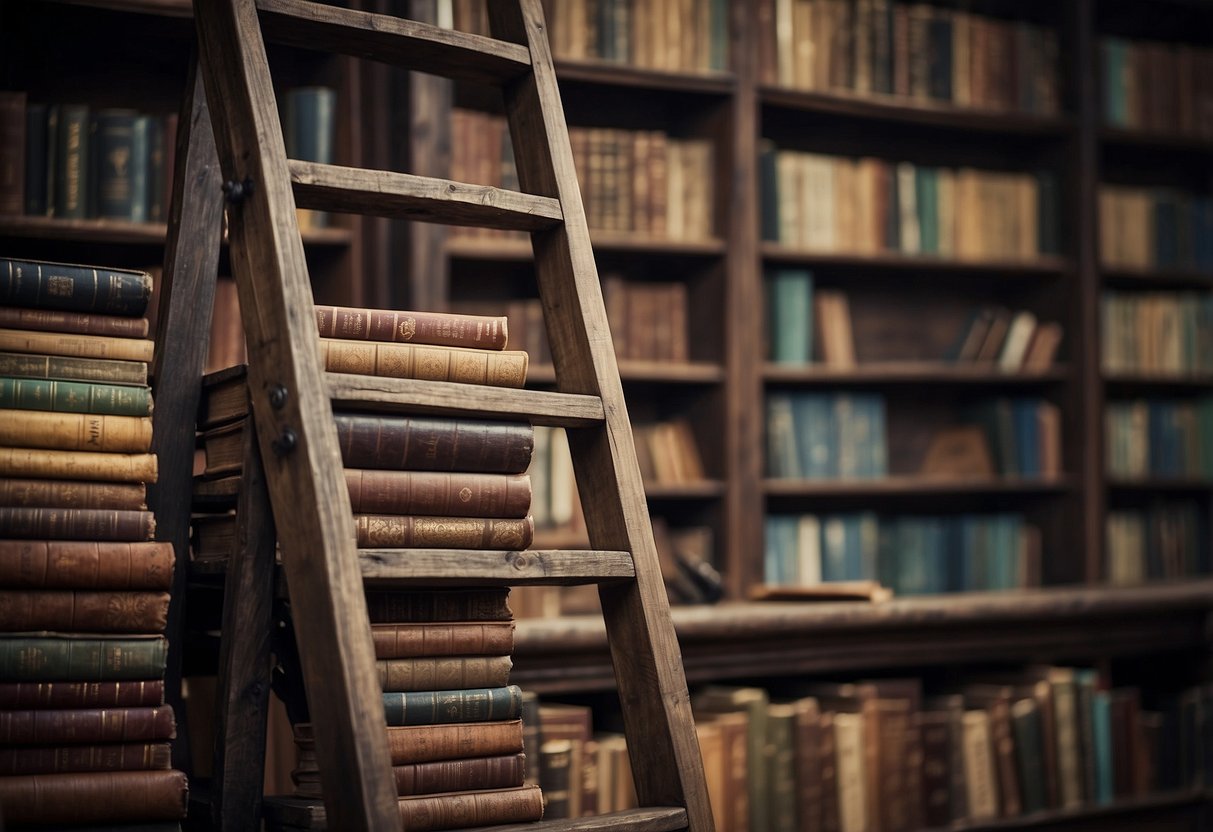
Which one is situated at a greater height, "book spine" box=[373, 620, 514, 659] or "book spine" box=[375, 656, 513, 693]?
"book spine" box=[373, 620, 514, 659]

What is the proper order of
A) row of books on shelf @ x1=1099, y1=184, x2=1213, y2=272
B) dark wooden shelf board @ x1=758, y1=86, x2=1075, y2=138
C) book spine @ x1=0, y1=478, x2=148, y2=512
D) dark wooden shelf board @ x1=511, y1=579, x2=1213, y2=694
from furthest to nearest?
row of books on shelf @ x1=1099, y1=184, x2=1213, y2=272 → dark wooden shelf board @ x1=758, y1=86, x2=1075, y2=138 → dark wooden shelf board @ x1=511, y1=579, x2=1213, y2=694 → book spine @ x1=0, y1=478, x2=148, y2=512

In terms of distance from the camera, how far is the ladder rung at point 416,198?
143cm

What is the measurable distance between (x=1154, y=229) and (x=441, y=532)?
331 cm

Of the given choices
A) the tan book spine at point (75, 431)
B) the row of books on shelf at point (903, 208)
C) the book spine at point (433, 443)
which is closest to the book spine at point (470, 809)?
the book spine at point (433, 443)

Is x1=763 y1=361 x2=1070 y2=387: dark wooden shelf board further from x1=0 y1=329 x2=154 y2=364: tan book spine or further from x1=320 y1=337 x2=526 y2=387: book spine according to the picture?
x1=0 y1=329 x2=154 y2=364: tan book spine

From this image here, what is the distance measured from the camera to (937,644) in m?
2.88

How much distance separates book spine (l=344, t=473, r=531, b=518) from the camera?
1434mm

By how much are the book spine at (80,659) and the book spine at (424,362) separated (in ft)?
1.01

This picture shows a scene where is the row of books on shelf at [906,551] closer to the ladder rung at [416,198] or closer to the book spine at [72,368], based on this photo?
the ladder rung at [416,198]

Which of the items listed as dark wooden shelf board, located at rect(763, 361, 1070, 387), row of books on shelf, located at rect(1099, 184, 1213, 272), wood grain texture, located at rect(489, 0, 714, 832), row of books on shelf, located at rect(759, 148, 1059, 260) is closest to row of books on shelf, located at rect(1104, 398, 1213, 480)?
dark wooden shelf board, located at rect(763, 361, 1070, 387)

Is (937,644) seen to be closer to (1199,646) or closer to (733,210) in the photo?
(1199,646)

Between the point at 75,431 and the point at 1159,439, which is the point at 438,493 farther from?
the point at 1159,439

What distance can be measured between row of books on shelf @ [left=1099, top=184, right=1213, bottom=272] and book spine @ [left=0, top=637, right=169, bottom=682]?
10.8ft

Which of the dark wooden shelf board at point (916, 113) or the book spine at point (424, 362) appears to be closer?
the book spine at point (424, 362)
